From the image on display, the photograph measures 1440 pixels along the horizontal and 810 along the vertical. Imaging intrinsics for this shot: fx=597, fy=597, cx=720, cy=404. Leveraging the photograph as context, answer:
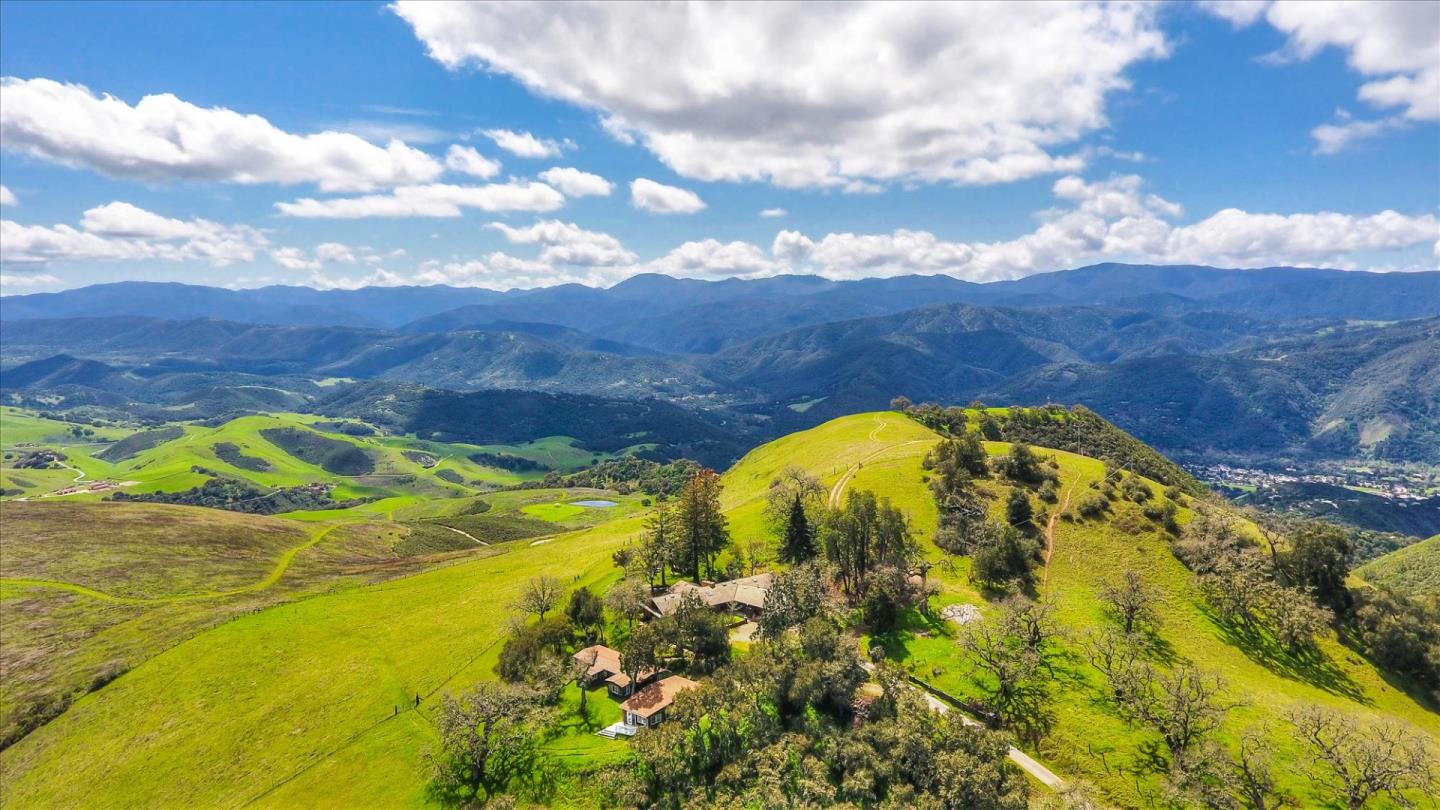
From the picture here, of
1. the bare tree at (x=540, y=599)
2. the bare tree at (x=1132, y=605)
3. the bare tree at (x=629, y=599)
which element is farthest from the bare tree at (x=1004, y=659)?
the bare tree at (x=540, y=599)

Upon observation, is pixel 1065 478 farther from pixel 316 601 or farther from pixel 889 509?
pixel 316 601

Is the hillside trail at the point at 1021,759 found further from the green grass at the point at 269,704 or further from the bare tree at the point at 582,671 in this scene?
the green grass at the point at 269,704

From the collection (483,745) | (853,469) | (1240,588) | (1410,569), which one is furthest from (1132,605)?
(1410,569)

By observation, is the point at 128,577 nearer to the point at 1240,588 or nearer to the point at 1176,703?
the point at 1176,703

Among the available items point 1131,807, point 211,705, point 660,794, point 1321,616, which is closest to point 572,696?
point 660,794

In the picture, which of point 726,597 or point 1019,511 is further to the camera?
point 1019,511

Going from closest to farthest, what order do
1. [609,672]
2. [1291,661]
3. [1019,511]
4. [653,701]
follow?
1. [653,701]
2. [609,672]
3. [1291,661]
4. [1019,511]
